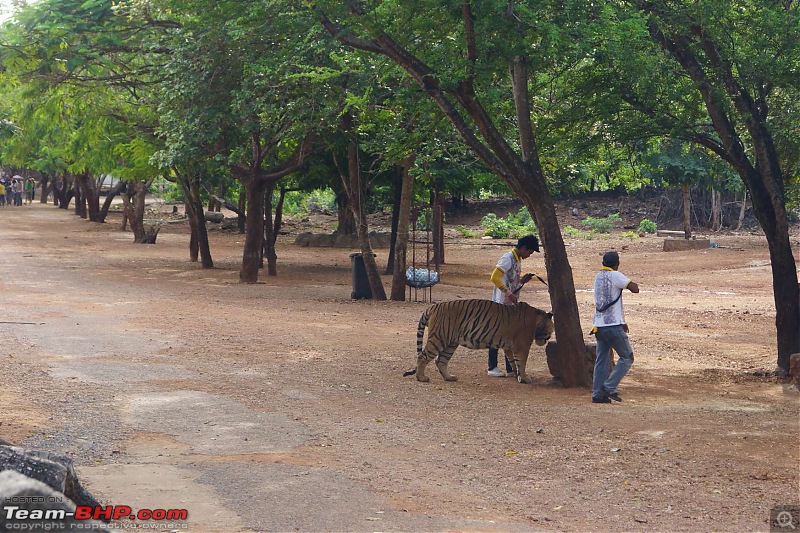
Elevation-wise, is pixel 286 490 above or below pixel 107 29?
below

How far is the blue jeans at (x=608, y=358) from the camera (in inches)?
419

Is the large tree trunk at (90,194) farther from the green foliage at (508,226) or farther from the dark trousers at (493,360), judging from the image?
the dark trousers at (493,360)

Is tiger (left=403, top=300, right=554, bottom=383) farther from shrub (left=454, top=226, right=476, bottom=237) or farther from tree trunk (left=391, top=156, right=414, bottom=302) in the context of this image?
shrub (left=454, top=226, right=476, bottom=237)

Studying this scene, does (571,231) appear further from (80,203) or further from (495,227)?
(80,203)

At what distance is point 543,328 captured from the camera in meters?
12.4

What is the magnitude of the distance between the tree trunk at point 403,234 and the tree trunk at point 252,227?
4.03 meters

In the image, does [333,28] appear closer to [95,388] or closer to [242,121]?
[95,388]

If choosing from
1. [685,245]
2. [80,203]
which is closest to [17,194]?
[80,203]

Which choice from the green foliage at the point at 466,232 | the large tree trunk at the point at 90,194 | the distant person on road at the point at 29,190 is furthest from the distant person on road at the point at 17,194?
the green foliage at the point at 466,232

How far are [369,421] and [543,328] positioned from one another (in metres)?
3.40

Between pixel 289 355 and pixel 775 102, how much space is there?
7.28 metres

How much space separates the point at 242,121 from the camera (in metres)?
21.2

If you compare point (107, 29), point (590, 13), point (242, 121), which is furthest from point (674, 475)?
point (107, 29)

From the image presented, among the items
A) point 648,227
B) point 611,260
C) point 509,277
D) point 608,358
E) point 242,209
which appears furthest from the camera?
point 648,227
